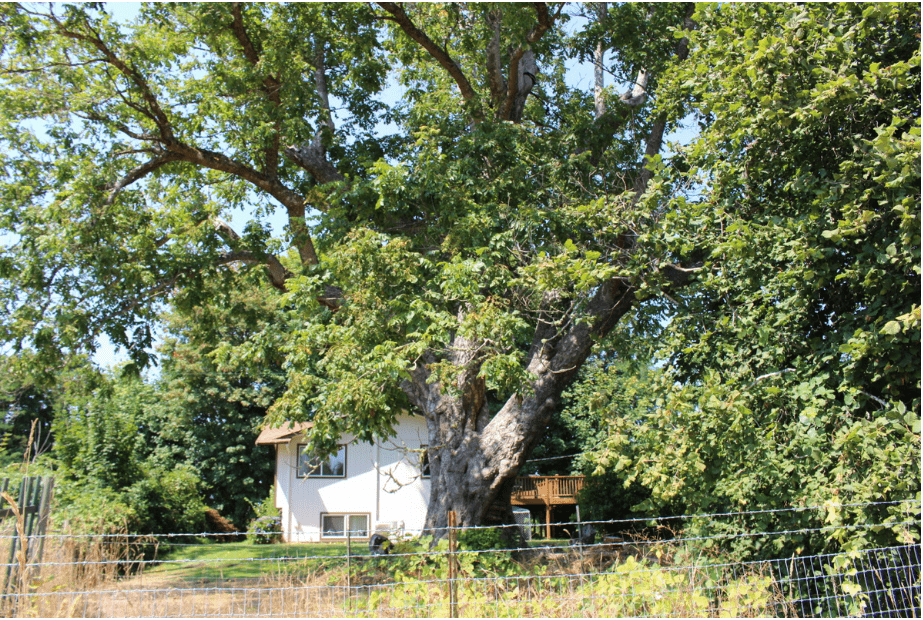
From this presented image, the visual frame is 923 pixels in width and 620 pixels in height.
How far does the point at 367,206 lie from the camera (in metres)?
10.5

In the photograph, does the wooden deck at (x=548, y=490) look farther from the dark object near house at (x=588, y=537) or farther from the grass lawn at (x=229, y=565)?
the dark object near house at (x=588, y=537)

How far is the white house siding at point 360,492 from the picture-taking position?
23016 mm

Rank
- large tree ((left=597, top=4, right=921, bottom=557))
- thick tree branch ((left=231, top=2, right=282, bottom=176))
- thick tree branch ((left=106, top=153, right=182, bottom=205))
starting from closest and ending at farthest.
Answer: large tree ((left=597, top=4, right=921, bottom=557)), thick tree branch ((left=106, top=153, right=182, bottom=205)), thick tree branch ((left=231, top=2, right=282, bottom=176))

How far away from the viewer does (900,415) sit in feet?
18.9

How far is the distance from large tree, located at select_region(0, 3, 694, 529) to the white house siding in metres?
12.0

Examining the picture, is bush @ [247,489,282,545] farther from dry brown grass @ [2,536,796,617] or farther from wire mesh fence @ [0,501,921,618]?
dry brown grass @ [2,536,796,617]

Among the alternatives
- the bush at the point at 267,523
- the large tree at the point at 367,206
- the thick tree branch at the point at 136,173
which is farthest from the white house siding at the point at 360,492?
the thick tree branch at the point at 136,173

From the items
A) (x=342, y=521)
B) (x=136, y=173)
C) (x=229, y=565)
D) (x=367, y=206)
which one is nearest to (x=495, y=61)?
(x=367, y=206)

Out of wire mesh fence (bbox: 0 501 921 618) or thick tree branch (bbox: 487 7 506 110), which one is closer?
wire mesh fence (bbox: 0 501 921 618)

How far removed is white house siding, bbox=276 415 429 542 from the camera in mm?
23016

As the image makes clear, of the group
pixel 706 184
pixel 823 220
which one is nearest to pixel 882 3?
pixel 823 220

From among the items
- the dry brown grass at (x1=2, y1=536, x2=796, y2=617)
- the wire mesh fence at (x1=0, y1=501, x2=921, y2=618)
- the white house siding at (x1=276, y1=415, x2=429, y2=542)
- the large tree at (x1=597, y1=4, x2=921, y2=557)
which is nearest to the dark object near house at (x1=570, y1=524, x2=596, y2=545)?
the wire mesh fence at (x1=0, y1=501, x2=921, y2=618)

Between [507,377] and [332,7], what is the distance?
Result: 8.13m

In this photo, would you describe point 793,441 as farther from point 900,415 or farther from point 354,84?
point 354,84
